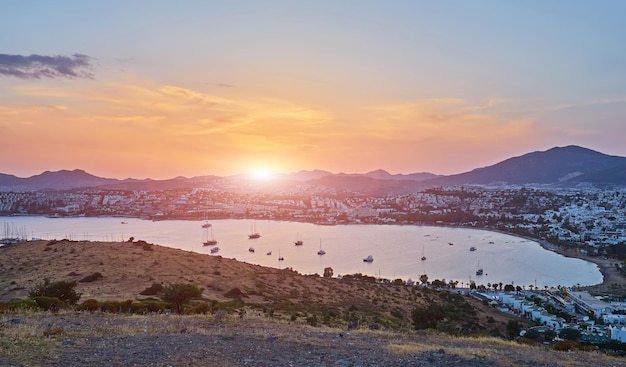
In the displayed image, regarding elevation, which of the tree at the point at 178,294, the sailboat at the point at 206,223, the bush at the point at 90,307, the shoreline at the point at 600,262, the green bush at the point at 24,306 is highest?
the green bush at the point at 24,306

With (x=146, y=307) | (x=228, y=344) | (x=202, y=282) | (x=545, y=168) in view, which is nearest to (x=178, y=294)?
(x=146, y=307)

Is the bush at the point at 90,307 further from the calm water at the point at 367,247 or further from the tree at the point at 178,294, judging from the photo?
the calm water at the point at 367,247

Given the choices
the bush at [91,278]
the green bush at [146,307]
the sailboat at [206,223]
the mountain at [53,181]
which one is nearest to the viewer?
the green bush at [146,307]

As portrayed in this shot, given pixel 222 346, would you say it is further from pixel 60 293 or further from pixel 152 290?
pixel 152 290

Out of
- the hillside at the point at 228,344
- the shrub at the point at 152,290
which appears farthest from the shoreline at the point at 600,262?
the hillside at the point at 228,344

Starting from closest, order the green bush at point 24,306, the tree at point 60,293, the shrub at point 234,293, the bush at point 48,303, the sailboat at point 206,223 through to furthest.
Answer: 1. the green bush at point 24,306
2. the bush at point 48,303
3. the tree at point 60,293
4. the shrub at point 234,293
5. the sailboat at point 206,223

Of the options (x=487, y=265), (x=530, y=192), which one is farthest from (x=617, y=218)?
(x=487, y=265)
